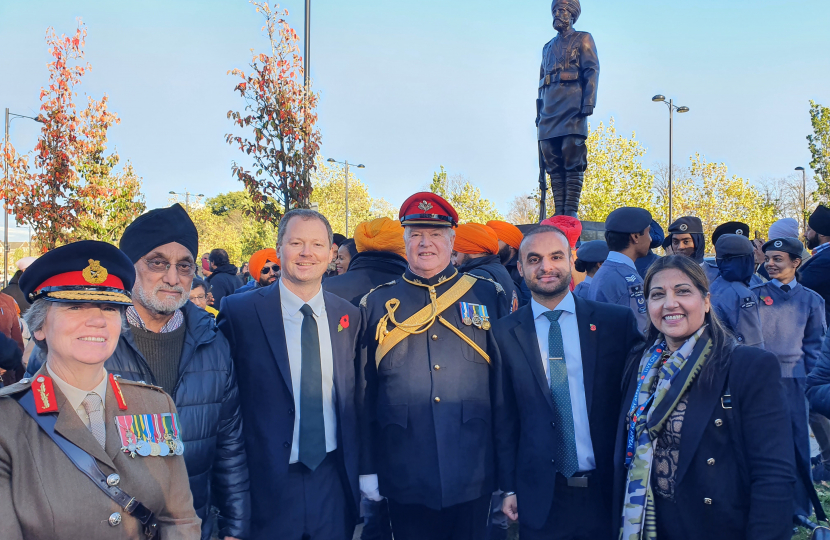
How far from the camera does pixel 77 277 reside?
2.16 m

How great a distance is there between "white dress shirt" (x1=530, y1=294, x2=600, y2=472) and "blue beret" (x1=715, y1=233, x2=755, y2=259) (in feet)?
7.58

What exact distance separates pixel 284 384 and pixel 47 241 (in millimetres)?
10802

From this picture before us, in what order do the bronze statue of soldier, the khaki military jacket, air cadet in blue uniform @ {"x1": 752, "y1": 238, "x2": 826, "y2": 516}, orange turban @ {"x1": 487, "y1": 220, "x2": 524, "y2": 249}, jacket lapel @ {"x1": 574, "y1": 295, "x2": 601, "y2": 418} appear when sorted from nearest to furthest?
the khaki military jacket, jacket lapel @ {"x1": 574, "y1": 295, "x2": 601, "y2": 418}, air cadet in blue uniform @ {"x1": 752, "y1": 238, "x2": 826, "y2": 516}, orange turban @ {"x1": 487, "y1": 220, "x2": 524, "y2": 249}, the bronze statue of soldier

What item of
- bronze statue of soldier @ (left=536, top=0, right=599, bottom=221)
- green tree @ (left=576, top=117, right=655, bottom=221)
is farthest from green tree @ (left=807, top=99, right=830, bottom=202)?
bronze statue of soldier @ (left=536, top=0, right=599, bottom=221)

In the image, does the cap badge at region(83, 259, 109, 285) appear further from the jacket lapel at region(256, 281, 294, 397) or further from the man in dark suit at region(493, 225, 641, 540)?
the man in dark suit at region(493, 225, 641, 540)

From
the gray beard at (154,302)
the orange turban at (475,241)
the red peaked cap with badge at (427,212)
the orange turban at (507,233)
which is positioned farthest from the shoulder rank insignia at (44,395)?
the orange turban at (507,233)

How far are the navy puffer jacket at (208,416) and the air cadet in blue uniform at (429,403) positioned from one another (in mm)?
674

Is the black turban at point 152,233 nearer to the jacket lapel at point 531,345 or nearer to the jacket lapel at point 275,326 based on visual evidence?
the jacket lapel at point 275,326

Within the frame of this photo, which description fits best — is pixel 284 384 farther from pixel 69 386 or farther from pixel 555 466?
pixel 555 466

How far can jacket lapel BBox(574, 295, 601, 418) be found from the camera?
10.2 feet

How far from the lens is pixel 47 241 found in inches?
462

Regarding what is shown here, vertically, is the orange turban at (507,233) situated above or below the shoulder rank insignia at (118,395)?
above

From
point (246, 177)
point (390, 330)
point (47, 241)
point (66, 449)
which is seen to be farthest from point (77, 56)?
point (66, 449)

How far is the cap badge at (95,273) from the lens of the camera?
2162 mm
